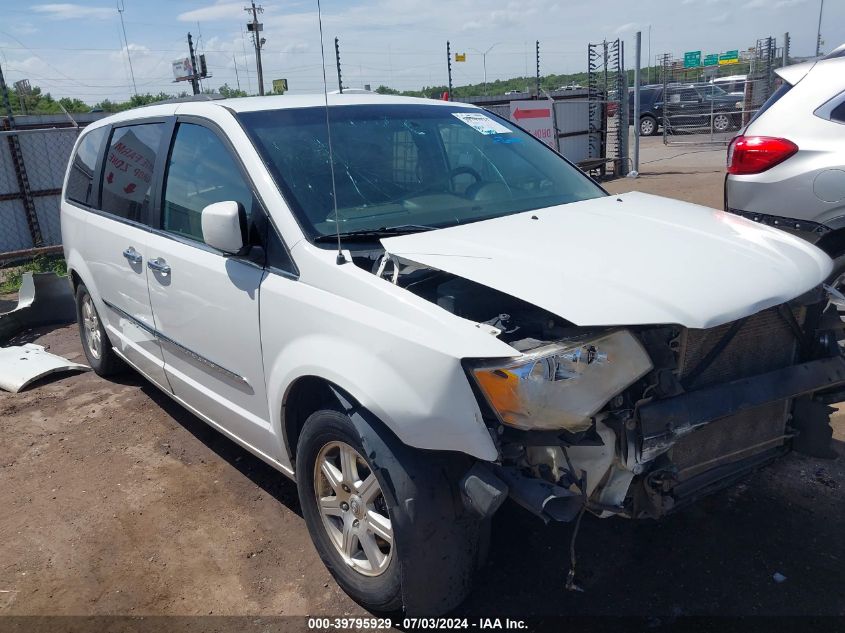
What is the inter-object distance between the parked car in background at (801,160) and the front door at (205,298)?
3323 mm

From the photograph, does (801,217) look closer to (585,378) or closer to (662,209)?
(662,209)

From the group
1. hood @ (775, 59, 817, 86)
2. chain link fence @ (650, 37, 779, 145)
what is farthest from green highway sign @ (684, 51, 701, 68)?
hood @ (775, 59, 817, 86)

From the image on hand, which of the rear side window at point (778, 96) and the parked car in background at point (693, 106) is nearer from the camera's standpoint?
the rear side window at point (778, 96)

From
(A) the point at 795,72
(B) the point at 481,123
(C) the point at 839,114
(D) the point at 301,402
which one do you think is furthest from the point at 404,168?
(A) the point at 795,72

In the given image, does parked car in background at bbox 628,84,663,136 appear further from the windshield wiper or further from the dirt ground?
the windshield wiper

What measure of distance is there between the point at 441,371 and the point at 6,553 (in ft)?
8.25

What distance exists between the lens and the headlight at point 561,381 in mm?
2201

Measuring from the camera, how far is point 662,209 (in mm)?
3289

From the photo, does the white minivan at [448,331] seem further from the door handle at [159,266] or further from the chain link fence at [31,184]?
the chain link fence at [31,184]

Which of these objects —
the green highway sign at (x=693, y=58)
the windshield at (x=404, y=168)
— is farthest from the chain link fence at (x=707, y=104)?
the windshield at (x=404, y=168)

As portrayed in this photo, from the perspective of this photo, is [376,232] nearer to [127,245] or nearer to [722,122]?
[127,245]

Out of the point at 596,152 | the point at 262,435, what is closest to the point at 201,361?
the point at 262,435

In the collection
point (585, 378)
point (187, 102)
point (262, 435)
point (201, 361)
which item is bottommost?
point (262, 435)

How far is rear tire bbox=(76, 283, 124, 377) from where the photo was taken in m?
5.25
